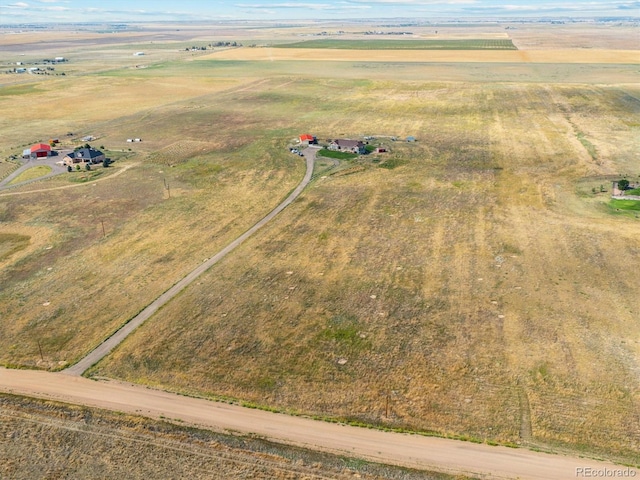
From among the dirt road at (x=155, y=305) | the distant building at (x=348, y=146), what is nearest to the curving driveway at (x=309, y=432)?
the dirt road at (x=155, y=305)

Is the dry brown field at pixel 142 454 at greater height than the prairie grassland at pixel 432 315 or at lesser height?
lesser

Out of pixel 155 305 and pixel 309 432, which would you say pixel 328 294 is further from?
pixel 309 432

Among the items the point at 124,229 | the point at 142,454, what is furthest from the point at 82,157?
the point at 142,454

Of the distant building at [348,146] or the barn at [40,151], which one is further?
the barn at [40,151]

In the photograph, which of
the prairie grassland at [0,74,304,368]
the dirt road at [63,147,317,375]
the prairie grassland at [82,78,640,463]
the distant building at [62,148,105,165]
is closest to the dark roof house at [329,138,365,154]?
the prairie grassland at [0,74,304,368]
